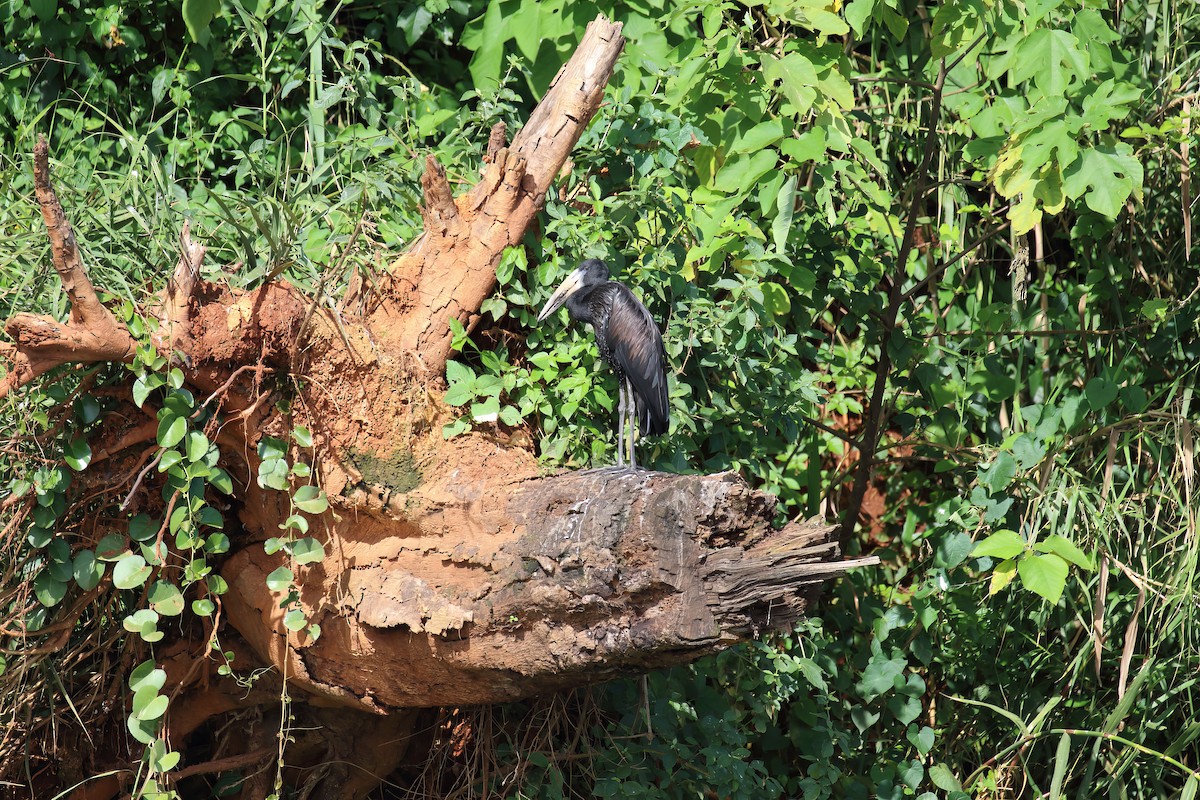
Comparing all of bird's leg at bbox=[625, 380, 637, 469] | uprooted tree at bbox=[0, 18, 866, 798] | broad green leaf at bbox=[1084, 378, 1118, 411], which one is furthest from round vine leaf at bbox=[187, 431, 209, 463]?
broad green leaf at bbox=[1084, 378, 1118, 411]

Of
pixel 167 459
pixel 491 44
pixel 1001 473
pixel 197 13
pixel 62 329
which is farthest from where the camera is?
pixel 491 44

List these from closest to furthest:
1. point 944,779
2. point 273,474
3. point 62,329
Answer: point 62,329
point 273,474
point 944,779

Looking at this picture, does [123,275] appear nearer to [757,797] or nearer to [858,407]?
[757,797]

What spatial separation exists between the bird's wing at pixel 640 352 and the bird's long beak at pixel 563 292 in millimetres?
107

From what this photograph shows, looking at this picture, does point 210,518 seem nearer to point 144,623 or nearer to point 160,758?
point 144,623

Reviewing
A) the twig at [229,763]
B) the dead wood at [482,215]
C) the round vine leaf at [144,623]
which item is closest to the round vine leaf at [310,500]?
the round vine leaf at [144,623]

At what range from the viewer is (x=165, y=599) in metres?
2.38

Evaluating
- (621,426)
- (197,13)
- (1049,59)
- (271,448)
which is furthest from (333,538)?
(1049,59)

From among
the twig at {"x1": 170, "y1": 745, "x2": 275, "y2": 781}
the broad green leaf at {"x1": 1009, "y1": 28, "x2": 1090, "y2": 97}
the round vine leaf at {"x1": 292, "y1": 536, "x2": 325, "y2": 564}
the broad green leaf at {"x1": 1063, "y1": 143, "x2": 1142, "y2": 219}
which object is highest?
the broad green leaf at {"x1": 1009, "y1": 28, "x2": 1090, "y2": 97}

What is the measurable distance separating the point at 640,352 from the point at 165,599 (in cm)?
125

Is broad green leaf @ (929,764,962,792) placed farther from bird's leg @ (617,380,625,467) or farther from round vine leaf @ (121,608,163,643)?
round vine leaf @ (121,608,163,643)

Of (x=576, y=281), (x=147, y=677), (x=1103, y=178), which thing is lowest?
(x=147, y=677)

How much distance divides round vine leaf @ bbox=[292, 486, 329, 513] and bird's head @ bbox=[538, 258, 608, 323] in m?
0.79

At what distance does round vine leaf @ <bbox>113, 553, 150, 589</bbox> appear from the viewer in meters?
2.29
